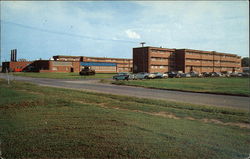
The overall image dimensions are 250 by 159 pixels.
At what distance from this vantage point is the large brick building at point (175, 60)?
68.8m

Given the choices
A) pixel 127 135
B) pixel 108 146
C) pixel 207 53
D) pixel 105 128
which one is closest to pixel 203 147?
pixel 127 135

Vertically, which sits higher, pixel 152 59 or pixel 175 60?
pixel 175 60

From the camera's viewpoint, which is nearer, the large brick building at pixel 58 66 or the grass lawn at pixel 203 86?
the grass lawn at pixel 203 86

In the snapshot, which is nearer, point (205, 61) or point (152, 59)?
point (152, 59)

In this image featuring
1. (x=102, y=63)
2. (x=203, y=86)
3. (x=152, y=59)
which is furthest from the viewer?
(x=102, y=63)

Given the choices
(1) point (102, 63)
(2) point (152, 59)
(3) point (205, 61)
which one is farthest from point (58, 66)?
(3) point (205, 61)

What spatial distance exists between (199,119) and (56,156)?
228 inches

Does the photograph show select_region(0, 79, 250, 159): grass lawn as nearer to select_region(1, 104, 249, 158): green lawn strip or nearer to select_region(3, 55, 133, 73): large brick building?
select_region(1, 104, 249, 158): green lawn strip

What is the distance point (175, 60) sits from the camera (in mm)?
77125

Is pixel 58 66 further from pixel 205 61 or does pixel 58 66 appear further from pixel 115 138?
pixel 115 138

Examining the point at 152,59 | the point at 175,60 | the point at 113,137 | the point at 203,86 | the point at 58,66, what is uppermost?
the point at 175,60

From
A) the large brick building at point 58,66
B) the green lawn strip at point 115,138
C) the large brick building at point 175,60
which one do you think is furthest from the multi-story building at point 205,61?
the green lawn strip at point 115,138

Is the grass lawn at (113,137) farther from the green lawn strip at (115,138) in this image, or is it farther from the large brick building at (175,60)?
the large brick building at (175,60)

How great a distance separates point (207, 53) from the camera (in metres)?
→ 84.0
